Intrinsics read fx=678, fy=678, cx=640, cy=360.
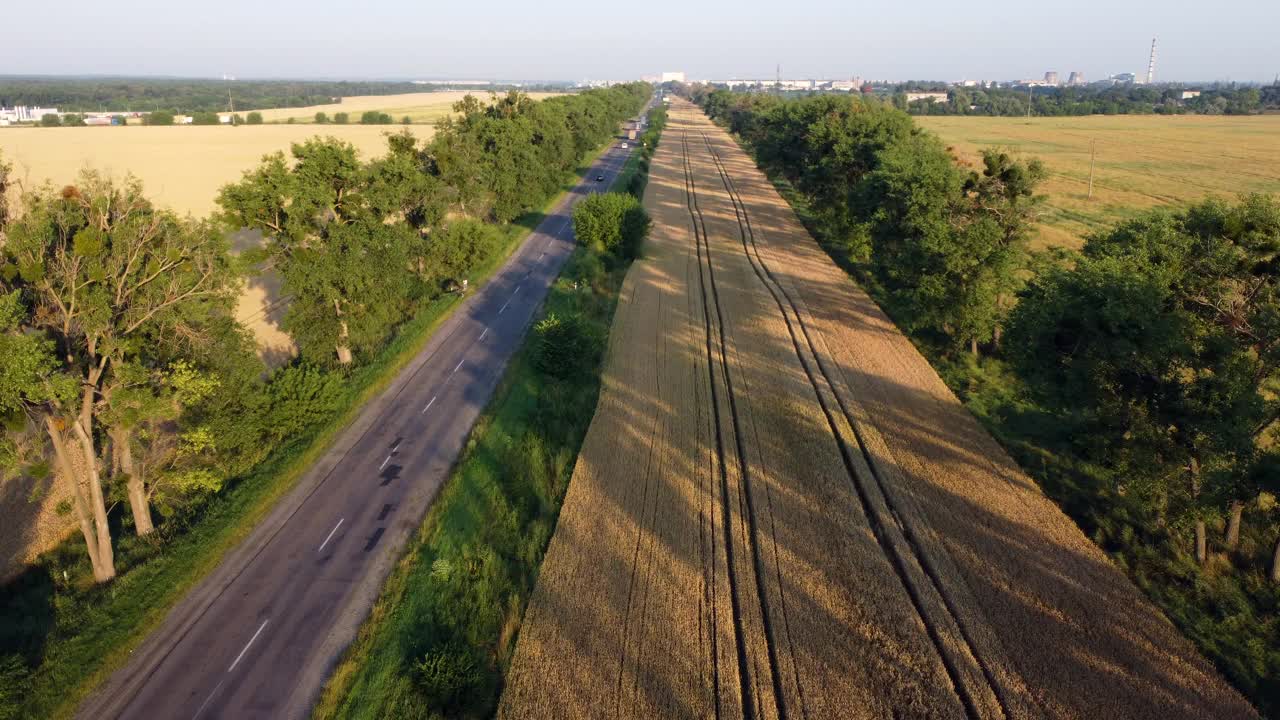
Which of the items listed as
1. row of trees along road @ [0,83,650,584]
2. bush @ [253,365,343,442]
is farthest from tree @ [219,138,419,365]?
bush @ [253,365,343,442]

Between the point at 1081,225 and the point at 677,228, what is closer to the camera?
the point at 1081,225

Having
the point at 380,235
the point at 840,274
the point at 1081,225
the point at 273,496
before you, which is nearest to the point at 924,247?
the point at 840,274

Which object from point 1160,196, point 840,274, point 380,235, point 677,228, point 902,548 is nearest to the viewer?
point 902,548

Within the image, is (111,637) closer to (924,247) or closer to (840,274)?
(924,247)

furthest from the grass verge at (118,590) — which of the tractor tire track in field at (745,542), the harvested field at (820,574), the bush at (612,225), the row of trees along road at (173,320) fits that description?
the bush at (612,225)

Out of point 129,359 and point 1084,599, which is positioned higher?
point 129,359

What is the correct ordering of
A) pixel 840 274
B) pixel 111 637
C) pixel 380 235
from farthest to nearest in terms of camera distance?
1. pixel 840 274
2. pixel 380 235
3. pixel 111 637

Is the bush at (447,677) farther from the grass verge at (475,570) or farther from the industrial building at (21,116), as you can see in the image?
the industrial building at (21,116)
